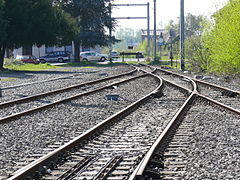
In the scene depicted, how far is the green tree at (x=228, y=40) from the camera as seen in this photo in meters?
23.9

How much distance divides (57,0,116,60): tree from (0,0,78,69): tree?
20006 millimetres

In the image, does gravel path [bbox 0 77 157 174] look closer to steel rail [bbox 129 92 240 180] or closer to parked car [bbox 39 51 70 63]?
steel rail [bbox 129 92 240 180]

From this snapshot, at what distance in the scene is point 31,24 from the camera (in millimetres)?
42438

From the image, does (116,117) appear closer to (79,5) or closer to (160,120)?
(160,120)

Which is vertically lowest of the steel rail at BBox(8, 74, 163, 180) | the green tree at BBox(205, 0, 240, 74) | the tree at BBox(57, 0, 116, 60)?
the steel rail at BBox(8, 74, 163, 180)

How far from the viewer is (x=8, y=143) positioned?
339 inches

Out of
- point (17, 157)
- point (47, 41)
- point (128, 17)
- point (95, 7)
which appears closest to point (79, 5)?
point (95, 7)

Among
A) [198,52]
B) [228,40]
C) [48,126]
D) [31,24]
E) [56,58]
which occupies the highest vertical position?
[31,24]

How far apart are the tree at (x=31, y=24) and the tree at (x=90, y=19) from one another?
788 inches

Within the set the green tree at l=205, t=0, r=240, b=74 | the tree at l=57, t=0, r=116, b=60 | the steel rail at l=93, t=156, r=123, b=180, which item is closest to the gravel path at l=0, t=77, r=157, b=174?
the steel rail at l=93, t=156, r=123, b=180

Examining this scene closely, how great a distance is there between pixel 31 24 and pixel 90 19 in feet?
84.1

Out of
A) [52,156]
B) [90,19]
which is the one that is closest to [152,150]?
[52,156]

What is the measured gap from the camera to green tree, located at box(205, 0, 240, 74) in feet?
78.4

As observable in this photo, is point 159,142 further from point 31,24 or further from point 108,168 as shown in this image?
point 31,24
